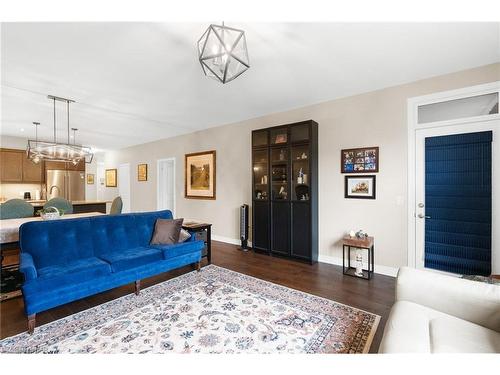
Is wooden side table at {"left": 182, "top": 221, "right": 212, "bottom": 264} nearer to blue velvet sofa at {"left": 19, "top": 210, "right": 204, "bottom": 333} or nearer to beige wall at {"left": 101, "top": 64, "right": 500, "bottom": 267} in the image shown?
blue velvet sofa at {"left": 19, "top": 210, "right": 204, "bottom": 333}

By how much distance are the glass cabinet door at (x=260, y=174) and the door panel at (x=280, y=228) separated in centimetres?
36

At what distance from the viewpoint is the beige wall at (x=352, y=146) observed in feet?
10.6

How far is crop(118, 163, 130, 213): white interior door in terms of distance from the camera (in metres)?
7.97

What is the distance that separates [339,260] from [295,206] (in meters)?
1.09

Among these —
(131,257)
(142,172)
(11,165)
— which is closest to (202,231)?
(131,257)

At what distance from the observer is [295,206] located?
13.2ft

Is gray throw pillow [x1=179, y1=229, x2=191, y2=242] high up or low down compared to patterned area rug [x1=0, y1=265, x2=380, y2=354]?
up

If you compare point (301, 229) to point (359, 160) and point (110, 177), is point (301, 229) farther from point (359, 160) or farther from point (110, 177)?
point (110, 177)

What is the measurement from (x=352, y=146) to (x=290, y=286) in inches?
89.9

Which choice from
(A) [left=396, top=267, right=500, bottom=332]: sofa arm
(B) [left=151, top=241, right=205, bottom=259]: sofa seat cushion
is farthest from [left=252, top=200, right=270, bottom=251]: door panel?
(A) [left=396, top=267, right=500, bottom=332]: sofa arm

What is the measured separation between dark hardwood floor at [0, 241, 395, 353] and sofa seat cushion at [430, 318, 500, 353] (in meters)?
0.59

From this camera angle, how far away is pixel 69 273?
2299 mm
